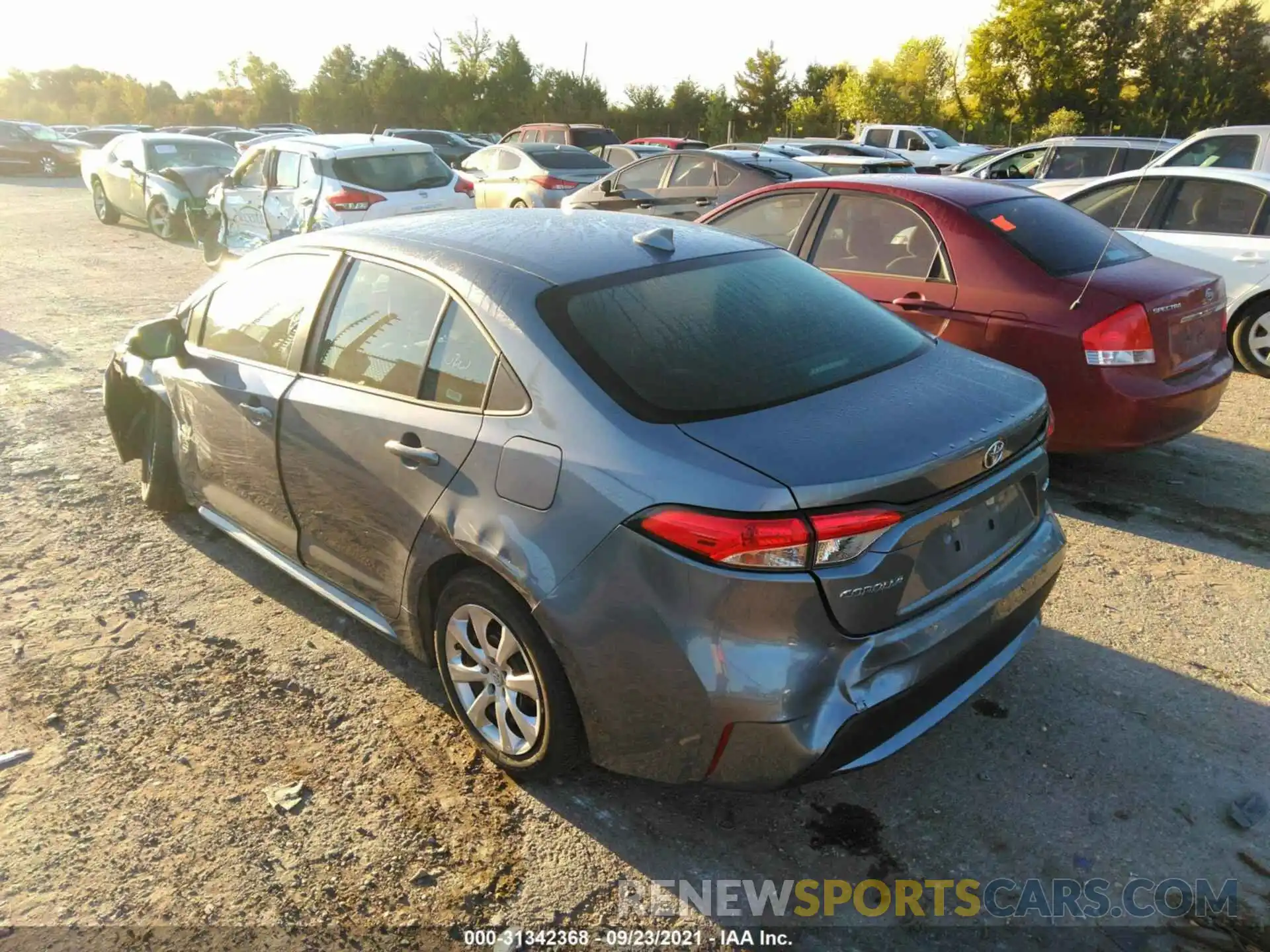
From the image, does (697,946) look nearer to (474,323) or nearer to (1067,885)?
(1067,885)

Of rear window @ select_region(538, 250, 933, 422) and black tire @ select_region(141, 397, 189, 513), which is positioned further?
black tire @ select_region(141, 397, 189, 513)

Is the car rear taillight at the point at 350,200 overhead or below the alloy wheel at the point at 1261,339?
overhead

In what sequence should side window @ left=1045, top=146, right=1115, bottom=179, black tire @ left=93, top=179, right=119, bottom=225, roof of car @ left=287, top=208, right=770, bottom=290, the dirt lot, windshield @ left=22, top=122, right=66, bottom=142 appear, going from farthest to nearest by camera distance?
windshield @ left=22, top=122, right=66, bottom=142 < black tire @ left=93, top=179, right=119, bottom=225 < side window @ left=1045, top=146, right=1115, bottom=179 < roof of car @ left=287, top=208, right=770, bottom=290 < the dirt lot

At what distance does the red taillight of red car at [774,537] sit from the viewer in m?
2.21

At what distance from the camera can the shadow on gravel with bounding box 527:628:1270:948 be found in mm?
2592

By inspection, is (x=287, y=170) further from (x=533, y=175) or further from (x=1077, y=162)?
(x=1077, y=162)

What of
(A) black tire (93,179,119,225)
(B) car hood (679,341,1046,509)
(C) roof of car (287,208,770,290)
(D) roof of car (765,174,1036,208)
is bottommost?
(A) black tire (93,179,119,225)

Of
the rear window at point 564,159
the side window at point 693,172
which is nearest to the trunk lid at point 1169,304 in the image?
the side window at point 693,172

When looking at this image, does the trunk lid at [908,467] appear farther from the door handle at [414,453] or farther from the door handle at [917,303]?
the door handle at [917,303]

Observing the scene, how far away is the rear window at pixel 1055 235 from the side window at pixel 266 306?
3.49 metres

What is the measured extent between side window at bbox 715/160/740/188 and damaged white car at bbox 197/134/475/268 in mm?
3007

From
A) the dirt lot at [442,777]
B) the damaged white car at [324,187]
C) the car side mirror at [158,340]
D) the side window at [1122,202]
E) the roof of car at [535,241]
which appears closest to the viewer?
the dirt lot at [442,777]

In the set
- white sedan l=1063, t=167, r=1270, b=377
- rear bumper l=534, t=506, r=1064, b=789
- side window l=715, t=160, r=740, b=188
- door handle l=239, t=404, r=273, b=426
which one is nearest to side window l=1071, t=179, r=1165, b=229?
white sedan l=1063, t=167, r=1270, b=377

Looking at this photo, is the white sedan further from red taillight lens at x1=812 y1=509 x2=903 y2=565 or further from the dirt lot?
red taillight lens at x1=812 y1=509 x2=903 y2=565
